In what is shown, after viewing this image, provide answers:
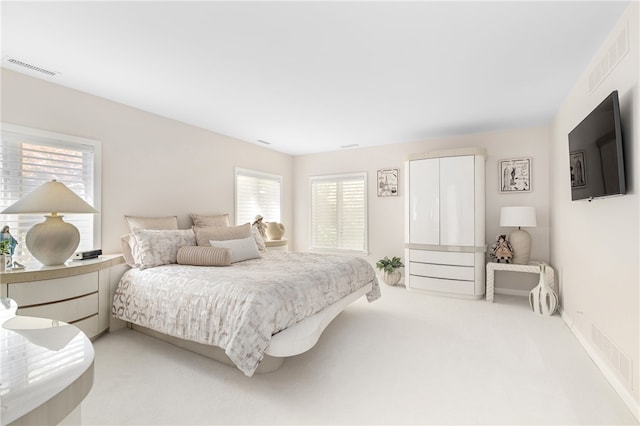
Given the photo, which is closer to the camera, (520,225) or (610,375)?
(610,375)

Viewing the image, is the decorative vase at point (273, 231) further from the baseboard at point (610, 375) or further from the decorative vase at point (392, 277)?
the baseboard at point (610, 375)

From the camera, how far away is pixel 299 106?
3.59m

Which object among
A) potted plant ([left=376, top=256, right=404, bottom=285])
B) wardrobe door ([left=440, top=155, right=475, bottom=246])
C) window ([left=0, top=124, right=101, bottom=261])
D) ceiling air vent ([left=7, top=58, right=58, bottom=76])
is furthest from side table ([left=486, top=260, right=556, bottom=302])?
ceiling air vent ([left=7, top=58, right=58, bottom=76])

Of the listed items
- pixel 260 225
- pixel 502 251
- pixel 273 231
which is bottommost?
pixel 502 251

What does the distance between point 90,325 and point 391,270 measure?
4.06 meters

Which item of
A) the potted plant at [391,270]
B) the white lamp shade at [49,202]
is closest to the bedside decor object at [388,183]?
the potted plant at [391,270]

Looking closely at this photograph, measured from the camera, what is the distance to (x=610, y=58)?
2195 mm

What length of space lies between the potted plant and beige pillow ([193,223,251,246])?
2.46 meters

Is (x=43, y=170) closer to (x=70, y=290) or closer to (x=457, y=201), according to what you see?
(x=70, y=290)

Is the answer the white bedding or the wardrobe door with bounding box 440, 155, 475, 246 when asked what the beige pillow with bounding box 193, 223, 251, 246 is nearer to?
the white bedding

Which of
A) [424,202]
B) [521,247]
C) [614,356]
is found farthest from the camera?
[424,202]

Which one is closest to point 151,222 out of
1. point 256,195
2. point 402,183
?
point 256,195

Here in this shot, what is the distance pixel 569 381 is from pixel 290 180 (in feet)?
17.3

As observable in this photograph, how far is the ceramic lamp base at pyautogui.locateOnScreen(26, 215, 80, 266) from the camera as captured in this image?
2.52 m
